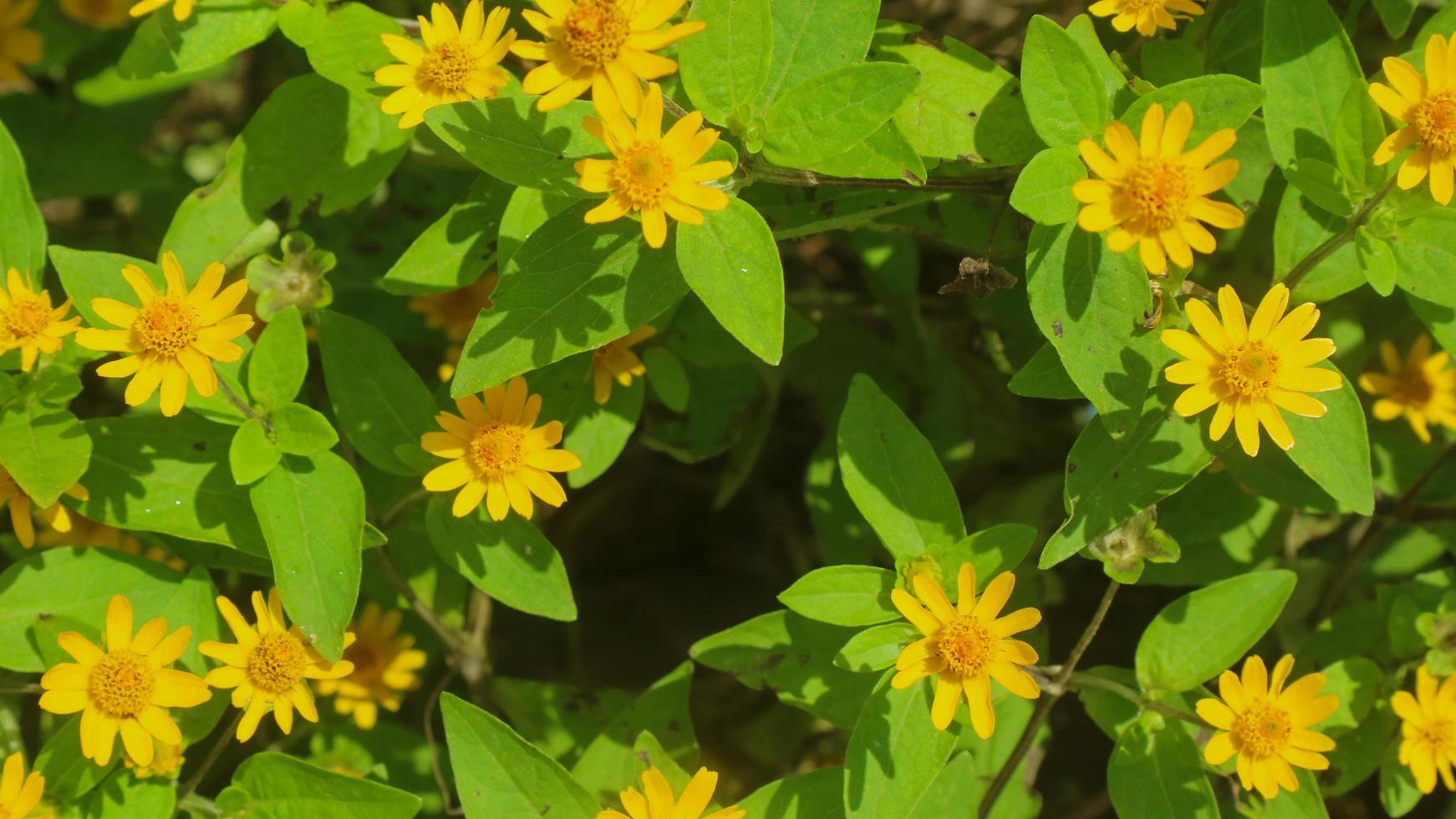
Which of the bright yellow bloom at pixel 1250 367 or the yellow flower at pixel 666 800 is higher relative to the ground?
the bright yellow bloom at pixel 1250 367

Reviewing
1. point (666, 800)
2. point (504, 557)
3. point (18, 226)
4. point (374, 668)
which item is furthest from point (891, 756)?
point (18, 226)

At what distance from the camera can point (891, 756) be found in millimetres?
2049

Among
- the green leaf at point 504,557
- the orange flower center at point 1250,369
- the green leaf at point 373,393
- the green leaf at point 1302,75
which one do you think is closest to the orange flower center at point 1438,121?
the green leaf at point 1302,75

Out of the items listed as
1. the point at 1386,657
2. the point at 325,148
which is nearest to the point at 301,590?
the point at 325,148

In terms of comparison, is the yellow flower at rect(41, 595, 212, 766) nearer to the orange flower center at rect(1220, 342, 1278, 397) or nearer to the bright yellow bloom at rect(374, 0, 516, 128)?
the bright yellow bloom at rect(374, 0, 516, 128)

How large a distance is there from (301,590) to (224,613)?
0.80 ft

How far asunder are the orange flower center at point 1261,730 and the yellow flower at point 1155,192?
2.83 feet

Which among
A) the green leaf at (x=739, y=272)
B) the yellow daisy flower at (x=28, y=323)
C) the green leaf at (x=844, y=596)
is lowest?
the green leaf at (x=844, y=596)

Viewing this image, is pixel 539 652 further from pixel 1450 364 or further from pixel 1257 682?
pixel 1450 364

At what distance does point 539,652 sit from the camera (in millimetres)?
3527

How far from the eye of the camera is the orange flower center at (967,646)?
1.96 m

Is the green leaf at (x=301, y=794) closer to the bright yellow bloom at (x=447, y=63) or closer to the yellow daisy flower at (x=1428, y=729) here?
the bright yellow bloom at (x=447, y=63)

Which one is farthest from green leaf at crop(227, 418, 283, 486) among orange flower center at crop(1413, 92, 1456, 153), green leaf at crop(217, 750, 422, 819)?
orange flower center at crop(1413, 92, 1456, 153)

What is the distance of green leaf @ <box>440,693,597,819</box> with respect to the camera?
2166mm
